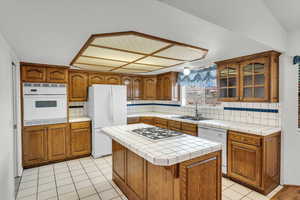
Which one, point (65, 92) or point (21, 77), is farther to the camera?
point (65, 92)

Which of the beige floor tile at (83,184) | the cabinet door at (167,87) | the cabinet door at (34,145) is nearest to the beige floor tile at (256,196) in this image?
the beige floor tile at (83,184)

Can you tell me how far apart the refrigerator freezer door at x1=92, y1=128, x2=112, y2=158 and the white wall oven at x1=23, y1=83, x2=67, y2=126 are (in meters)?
0.77

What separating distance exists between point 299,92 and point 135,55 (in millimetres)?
2617

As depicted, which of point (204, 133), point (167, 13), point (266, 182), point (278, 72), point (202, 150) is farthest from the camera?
point (204, 133)

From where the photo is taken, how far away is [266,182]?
238 centimetres

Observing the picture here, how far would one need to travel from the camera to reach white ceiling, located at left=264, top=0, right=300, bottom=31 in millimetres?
2021

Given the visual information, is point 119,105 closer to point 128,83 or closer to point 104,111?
point 104,111

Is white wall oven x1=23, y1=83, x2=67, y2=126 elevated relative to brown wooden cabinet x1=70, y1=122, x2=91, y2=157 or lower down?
elevated

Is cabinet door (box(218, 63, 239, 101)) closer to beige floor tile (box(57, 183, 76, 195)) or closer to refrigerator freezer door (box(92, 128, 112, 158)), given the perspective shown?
refrigerator freezer door (box(92, 128, 112, 158))

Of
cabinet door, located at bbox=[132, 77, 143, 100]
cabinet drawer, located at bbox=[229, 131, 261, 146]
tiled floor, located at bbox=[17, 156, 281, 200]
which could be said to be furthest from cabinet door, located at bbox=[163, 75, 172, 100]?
tiled floor, located at bbox=[17, 156, 281, 200]

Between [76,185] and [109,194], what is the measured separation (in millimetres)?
659

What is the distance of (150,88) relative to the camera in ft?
16.8

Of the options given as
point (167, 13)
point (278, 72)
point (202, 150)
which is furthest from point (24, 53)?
point (278, 72)

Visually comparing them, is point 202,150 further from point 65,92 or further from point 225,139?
point 65,92
